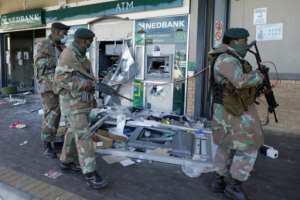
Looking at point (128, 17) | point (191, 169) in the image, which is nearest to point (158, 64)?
point (128, 17)

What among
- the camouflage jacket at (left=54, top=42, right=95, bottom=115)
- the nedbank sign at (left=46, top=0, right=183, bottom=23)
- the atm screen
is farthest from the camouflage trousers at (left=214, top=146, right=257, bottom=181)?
the nedbank sign at (left=46, top=0, right=183, bottom=23)

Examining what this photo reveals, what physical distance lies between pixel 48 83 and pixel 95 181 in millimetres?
1569

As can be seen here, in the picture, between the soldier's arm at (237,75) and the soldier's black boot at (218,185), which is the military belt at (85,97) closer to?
the soldier's arm at (237,75)

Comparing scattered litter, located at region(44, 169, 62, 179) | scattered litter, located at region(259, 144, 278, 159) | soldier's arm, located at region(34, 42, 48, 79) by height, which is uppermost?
soldier's arm, located at region(34, 42, 48, 79)

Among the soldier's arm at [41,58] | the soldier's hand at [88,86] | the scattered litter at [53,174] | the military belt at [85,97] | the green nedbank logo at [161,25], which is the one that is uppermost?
the green nedbank logo at [161,25]

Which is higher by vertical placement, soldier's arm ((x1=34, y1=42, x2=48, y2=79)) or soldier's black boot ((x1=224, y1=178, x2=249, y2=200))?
soldier's arm ((x1=34, y1=42, x2=48, y2=79))

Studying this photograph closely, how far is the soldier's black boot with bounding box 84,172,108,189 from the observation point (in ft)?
9.58

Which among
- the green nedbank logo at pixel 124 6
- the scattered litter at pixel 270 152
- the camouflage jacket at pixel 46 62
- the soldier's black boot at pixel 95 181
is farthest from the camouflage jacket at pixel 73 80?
the green nedbank logo at pixel 124 6

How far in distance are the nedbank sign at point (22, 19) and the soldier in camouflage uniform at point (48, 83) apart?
5.11 meters

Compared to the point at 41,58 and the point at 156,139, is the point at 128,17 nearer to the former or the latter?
the point at 41,58

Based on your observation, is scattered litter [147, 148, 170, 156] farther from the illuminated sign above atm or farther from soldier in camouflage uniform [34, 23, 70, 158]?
the illuminated sign above atm

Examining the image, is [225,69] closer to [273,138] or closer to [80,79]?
[80,79]

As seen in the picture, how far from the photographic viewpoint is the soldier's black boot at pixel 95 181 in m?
2.92

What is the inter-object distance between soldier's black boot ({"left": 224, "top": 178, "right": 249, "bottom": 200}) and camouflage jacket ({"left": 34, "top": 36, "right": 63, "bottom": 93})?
8.06 feet
